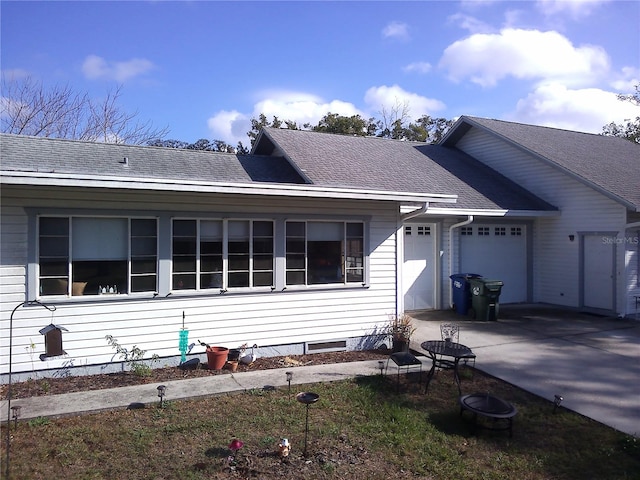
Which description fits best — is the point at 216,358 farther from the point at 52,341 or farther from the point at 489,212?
the point at 489,212

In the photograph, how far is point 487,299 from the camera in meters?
11.0

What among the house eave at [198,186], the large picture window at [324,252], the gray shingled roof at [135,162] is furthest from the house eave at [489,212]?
the gray shingled roof at [135,162]

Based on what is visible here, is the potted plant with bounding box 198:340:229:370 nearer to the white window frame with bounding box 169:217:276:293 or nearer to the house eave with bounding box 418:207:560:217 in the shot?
the white window frame with bounding box 169:217:276:293

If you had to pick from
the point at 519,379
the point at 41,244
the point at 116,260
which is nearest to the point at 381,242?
the point at 519,379

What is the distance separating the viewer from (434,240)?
40.6ft

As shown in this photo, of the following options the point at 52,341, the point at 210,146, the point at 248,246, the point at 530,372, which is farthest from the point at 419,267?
the point at 210,146

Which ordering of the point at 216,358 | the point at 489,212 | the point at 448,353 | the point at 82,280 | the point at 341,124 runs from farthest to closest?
the point at 341,124 → the point at 489,212 → the point at 216,358 → the point at 82,280 → the point at 448,353

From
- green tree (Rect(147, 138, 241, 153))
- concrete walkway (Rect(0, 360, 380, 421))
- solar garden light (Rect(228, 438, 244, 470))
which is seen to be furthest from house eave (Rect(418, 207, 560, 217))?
green tree (Rect(147, 138, 241, 153))

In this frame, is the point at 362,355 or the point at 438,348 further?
the point at 362,355

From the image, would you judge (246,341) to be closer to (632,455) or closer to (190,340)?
(190,340)

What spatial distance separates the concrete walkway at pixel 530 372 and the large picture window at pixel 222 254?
4.96ft

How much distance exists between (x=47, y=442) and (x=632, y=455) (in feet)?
19.2

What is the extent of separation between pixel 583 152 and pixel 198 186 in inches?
529

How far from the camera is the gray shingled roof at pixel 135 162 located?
9031mm
